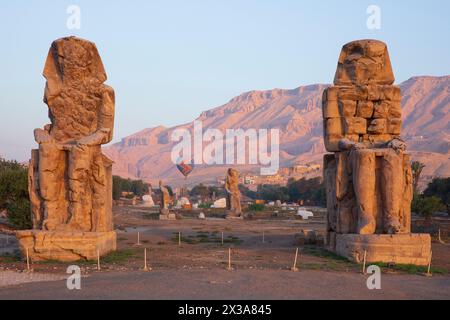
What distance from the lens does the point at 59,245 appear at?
10977 mm

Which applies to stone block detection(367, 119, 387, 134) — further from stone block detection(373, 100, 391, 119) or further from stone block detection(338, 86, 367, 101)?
stone block detection(338, 86, 367, 101)

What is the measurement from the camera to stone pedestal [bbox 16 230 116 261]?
1095cm

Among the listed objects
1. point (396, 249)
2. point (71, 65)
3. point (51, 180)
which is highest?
point (71, 65)

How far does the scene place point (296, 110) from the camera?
7377 inches

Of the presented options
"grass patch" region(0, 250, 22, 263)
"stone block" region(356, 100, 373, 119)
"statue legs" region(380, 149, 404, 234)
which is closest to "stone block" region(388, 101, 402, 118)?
"stone block" region(356, 100, 373, 119)

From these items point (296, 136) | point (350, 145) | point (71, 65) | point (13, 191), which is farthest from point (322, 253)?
point (296, 136)

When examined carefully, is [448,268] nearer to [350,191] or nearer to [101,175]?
[350,191]

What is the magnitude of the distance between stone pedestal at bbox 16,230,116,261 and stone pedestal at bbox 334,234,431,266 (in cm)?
467

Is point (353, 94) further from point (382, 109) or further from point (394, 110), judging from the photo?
point (394, 110)

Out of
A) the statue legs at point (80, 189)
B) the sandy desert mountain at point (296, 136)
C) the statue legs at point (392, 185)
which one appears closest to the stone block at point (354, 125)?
the statue legs at point (392, 185)

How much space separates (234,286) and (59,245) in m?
4.22

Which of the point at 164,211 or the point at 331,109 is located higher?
the point at 331,109

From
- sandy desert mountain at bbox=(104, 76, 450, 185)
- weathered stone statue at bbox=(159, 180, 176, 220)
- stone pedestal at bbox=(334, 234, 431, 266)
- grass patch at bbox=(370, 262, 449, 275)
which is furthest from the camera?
sandy desert mountain at bbox=(104, 76, 450, 185)

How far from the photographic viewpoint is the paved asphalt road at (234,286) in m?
7.44
